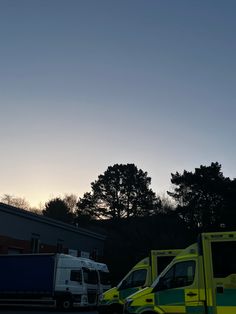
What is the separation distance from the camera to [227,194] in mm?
61312

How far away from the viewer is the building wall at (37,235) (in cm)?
4334

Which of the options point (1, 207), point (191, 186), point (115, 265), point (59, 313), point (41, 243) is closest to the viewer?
point (59, 313)

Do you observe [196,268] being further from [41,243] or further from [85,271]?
[41,243]

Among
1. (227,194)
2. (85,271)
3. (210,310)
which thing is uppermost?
(227,194)

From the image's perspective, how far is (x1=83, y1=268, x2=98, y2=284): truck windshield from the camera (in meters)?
32.5

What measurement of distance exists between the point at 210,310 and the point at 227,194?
1918 inches

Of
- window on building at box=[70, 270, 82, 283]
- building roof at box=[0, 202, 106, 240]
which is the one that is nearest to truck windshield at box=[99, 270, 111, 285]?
window on building at box=[70, 270, 82, 283]

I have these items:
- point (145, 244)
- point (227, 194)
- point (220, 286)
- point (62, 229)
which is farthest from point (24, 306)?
point (227, 194)

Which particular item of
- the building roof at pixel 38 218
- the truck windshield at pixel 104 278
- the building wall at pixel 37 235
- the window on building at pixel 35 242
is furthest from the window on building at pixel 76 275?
the window on building at pixel 35 242

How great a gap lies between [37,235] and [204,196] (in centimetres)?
2346

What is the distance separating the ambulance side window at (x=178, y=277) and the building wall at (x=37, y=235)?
96.8 ft

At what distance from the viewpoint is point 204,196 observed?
2485 inches

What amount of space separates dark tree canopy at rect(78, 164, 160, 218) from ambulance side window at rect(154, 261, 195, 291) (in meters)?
62.3

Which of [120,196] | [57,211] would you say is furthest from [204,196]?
[57,211]
